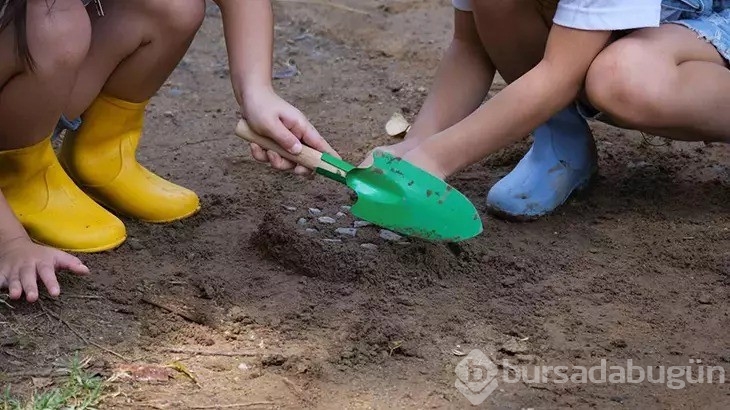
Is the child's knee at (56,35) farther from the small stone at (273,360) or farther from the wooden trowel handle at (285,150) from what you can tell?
the small stone at (273,360)

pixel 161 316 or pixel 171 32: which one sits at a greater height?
pixel 171 32

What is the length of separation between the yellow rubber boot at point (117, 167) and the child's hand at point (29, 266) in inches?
13.7

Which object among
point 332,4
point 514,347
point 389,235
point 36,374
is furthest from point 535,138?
point 332,4

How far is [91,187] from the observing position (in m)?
2.02

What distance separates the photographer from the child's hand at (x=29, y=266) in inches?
62.4

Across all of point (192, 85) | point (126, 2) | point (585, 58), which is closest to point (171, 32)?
point (126, 2)

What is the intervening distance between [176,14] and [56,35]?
0.26 metres

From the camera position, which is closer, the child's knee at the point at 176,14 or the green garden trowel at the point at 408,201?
the green garden trowel at the point at 408,201

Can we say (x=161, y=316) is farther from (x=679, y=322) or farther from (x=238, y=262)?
(x=679, y=322)

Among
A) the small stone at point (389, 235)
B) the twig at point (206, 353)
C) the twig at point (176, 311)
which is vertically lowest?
the small stone at point (389, 235)

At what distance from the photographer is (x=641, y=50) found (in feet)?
6.06

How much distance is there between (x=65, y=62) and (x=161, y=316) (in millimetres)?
441

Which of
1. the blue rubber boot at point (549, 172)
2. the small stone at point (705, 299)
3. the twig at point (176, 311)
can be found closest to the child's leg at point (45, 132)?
the twig at point (176, 311)

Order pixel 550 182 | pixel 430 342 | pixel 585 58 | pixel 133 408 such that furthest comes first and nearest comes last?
pixel 550 182 → pixel 585 58 → pixel 430 342 → pixel 133 408
